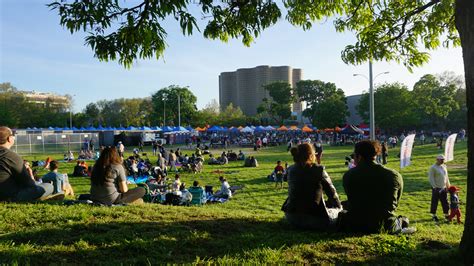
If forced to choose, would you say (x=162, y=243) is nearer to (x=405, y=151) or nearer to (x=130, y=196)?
(x=130, y=196)

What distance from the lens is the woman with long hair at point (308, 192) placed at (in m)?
4.70

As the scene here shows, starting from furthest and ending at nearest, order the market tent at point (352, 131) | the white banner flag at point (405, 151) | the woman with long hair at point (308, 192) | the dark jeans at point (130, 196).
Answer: the market tent at point (352, 131), the white banner flag at point (405, 151), the dark jeans at point (130, 196), the woman with long hair at point (308, 192)

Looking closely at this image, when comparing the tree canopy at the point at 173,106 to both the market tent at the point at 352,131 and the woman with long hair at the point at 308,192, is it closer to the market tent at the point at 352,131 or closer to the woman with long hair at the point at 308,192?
the market tent at the point at 352,131

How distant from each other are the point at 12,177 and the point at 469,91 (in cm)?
619

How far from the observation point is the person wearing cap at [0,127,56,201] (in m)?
5.59

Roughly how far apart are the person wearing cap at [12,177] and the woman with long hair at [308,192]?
4.09m

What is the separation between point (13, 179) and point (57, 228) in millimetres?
1970

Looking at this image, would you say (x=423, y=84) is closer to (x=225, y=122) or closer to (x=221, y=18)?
(x=225, y=122)

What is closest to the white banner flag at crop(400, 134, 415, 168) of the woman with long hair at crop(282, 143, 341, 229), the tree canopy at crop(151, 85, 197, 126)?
the woman with long hair at crop(282, 143, 341, 229)

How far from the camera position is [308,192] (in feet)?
15.4

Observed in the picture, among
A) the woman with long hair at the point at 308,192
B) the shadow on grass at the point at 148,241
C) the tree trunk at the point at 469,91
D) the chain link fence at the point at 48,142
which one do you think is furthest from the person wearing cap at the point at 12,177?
the chain link fence at the point at 48,142

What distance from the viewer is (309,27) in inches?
277

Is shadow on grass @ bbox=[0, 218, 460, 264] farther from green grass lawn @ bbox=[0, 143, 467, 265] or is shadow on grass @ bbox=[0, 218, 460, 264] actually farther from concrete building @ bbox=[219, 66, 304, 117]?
concrete building @ bbox=[219, 66, 304, 117]

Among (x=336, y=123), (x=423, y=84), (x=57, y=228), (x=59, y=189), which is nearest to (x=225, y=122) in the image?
(x=336, y=123)
